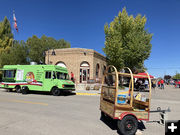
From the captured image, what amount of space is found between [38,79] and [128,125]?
11028mm

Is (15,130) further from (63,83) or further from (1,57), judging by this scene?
(1,57)

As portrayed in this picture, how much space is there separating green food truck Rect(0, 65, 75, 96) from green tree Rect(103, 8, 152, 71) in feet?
40.2

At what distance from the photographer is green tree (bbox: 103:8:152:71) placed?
A: 22578 mm

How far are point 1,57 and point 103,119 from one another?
87.7 ft

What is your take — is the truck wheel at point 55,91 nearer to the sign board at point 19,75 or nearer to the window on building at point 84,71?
the sign board at point 19,75

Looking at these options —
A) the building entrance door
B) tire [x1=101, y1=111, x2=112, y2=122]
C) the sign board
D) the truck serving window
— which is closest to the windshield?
the sign board

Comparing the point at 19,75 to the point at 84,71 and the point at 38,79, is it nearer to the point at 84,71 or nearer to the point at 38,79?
the point at 38,79

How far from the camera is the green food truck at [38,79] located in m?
12.4

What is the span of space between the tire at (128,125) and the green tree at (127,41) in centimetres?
1919

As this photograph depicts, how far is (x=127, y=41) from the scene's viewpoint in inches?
930

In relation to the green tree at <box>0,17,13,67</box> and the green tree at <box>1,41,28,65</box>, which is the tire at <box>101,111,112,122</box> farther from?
the green tree at <box>0,17,13,67</box>

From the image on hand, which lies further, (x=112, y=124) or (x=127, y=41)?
(x=127, y=41)

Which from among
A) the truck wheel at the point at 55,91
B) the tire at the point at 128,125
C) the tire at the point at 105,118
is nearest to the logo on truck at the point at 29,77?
the truck wheel at the point at 55,91

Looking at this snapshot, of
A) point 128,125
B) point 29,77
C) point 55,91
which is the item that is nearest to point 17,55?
point 29,77
